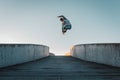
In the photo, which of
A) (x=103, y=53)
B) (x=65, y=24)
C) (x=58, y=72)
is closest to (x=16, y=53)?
(x=58, y=72)

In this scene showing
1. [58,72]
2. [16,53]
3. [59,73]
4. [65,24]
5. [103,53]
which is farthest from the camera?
[65,24]

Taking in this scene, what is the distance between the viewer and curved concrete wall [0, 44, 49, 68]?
1616 centimetres

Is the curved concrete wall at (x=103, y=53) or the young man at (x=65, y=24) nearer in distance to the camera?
the curved concrete wall at (x=103, y=53)

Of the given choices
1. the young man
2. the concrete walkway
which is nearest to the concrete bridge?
the concrete walkway

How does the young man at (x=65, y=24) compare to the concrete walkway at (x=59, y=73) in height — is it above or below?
above

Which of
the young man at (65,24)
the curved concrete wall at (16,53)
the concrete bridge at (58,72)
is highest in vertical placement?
the young man at (65,24)

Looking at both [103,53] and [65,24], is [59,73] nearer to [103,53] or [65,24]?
[103,53]

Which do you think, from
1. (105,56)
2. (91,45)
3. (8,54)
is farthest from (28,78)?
(91,45)

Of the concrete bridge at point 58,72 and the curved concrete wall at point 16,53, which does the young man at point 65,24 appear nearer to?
the curved concrete wall at point 16,53

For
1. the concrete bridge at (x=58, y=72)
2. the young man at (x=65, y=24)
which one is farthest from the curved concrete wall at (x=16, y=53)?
the young man at (x=65, y=24)

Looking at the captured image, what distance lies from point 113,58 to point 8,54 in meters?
6.46

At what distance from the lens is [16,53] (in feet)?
60.3

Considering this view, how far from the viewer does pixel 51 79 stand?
1130cm

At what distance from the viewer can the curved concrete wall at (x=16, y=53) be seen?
53.0ft
